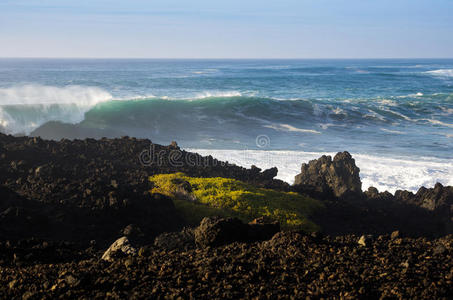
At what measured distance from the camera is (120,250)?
6855mm

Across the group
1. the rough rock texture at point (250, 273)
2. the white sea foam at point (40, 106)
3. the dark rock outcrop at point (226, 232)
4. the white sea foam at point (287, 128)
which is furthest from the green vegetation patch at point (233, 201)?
the white sea foam at point (40, 106)

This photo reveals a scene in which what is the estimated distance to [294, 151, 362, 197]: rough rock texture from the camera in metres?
13.8

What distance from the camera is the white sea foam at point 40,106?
30859mm

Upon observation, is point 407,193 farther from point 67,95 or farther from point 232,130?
point 67,95

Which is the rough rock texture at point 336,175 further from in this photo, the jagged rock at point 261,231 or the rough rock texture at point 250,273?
the rough rock texture at point 250,273

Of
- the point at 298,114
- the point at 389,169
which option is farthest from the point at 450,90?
the point at 389,169

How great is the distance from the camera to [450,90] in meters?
56.8

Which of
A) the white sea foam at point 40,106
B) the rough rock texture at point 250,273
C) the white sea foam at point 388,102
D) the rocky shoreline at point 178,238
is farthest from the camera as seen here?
the white sea foam at point 388,102

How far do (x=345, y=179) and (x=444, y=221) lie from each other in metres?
3.46

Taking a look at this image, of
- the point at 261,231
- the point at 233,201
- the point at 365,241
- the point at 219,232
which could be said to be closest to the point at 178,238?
the point at 219,232

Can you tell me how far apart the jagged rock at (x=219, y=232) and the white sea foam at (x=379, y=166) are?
31.5 ft

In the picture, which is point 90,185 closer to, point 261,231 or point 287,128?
point 261,231

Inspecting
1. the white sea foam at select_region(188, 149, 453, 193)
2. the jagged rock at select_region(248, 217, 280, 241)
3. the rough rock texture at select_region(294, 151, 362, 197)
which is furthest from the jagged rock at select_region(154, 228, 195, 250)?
the white sea foam at select_region(188, 149, 453, 193)

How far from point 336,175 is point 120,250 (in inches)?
349
